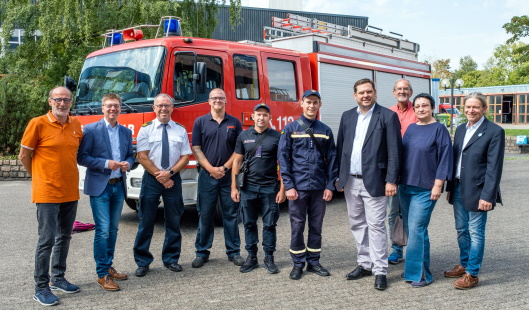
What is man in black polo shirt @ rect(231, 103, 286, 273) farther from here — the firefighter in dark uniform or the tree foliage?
the tree foliage

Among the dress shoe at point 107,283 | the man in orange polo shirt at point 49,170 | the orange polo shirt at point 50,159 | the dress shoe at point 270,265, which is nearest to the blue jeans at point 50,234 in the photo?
the man in orange polo shirt at point 49,170

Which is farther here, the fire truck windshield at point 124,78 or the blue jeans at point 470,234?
the fire truck windshield at point 124,78

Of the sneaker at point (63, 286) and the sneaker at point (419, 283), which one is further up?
the sneaker at point (63, 286)

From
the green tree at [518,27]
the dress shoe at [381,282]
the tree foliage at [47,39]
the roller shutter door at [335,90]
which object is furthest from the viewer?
the green tree at [518,27]

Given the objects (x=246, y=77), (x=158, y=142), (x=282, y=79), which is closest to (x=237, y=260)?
(x=158, y=142)

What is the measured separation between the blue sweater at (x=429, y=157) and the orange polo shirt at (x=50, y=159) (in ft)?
10.0

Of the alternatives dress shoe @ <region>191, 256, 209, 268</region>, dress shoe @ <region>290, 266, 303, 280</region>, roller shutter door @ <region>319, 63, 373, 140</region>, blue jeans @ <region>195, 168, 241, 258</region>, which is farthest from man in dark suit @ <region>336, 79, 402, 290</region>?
roller shutter door @ <region>319, 63, 373, 140</region>

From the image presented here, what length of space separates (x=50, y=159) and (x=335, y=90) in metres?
6.00

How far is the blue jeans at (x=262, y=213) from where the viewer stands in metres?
5.34

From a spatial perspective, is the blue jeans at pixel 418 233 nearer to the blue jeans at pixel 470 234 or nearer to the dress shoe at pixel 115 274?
the blue jeans at pixel 470 234

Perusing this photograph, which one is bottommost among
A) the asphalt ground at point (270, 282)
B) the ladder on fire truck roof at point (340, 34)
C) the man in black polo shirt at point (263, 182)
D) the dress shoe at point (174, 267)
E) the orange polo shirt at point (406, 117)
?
the asphalt ground at point (270, 282)

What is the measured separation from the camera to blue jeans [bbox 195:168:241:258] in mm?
5652

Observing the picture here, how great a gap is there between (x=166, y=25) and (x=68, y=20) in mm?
8280

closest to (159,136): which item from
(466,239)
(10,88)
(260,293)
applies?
(260,293)
